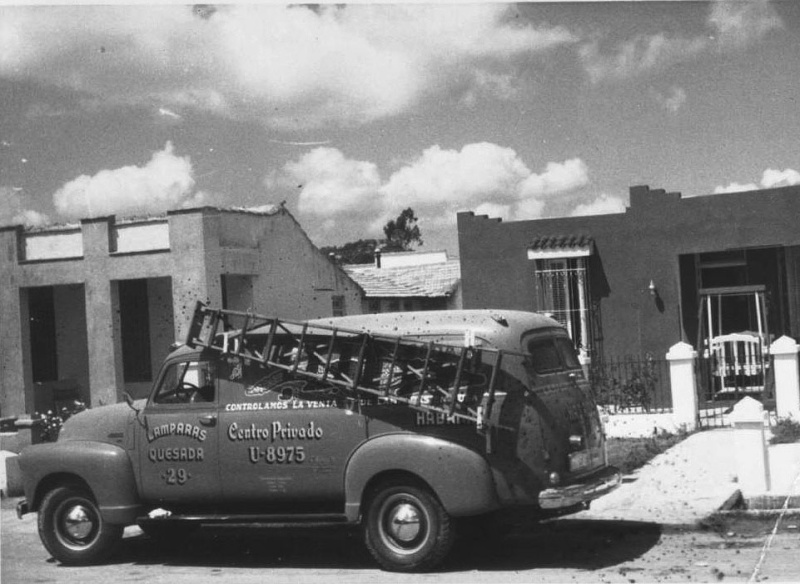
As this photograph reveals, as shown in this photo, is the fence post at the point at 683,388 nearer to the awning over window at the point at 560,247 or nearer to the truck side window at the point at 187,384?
the awning over window at the point at 560,247

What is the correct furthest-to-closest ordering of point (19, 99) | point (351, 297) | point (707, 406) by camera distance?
point (351, 297) < point (707, 406) < point (19, 99)

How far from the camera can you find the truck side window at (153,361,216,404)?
8.38m

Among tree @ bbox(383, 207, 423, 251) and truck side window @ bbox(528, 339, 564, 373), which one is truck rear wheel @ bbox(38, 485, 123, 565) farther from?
tree @ bbox(383, 207, 423, 251)

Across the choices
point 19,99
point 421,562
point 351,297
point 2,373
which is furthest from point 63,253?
point 421,562

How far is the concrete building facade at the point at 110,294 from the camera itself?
16.3 metres

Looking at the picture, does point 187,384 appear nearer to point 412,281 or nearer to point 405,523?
point 405,523

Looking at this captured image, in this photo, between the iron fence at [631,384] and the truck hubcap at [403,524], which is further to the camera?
the iron fence at [631,384]

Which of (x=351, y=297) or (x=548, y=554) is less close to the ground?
(x=351, y=297)

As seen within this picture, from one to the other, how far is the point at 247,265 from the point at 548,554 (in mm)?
10537

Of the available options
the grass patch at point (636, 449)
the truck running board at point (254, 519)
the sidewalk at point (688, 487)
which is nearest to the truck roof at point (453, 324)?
the truck running board at point (254, 519)

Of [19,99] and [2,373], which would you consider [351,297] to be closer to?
[2,373]

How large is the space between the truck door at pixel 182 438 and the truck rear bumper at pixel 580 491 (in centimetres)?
278

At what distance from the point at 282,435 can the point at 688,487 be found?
14.8ft

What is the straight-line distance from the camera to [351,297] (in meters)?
22.2
